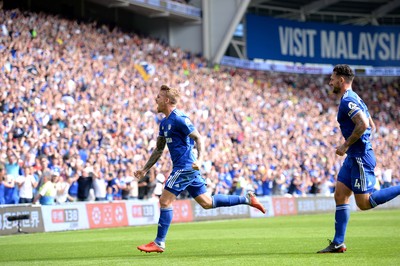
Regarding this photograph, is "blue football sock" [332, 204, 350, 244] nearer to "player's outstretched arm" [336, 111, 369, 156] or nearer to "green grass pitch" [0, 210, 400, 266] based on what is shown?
"green grass pitch" [0, 210, 400, 266]

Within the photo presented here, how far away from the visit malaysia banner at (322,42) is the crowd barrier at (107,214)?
19.7m

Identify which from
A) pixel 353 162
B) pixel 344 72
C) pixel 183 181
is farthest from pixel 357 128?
pixel 183 181

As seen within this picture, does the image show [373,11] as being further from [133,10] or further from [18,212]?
[18,212]

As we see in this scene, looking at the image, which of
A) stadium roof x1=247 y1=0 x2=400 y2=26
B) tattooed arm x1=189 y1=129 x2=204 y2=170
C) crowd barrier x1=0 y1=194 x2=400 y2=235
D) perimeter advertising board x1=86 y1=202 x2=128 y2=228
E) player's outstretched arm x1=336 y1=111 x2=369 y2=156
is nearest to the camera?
player's outstretched arm x1=336 y1=111 x2=369 y2=156

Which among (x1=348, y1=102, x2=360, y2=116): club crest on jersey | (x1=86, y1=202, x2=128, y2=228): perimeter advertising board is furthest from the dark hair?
(x1=86, y1=202, x2=128, y2=228): perimeter advertising board

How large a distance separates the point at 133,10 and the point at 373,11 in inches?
864

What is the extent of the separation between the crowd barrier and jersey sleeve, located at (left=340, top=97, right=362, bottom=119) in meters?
11.6

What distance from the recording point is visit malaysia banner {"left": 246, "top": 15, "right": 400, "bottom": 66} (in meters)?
50.6

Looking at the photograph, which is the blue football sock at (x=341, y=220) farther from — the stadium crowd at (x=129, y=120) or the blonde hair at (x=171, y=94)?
the stadium crowd at (x=129, y=120)

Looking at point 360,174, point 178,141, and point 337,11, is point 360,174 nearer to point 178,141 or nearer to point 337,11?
point 178,141

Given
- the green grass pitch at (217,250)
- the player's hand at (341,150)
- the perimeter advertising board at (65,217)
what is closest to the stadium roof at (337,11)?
the perimeter advertising board at (65,217)

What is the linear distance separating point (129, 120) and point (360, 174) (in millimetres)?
19602

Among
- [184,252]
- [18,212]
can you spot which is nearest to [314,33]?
[18,212]

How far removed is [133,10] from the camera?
41438 mm
